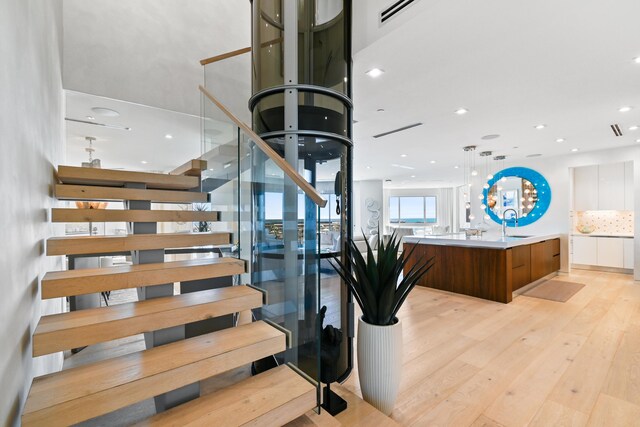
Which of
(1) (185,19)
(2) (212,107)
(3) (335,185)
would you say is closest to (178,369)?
(3) (335,185)

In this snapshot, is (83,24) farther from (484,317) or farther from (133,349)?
(484,317)

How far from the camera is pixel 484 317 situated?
392 cm

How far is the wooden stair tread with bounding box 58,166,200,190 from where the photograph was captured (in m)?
2.40

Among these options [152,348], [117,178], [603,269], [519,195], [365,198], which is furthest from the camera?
[365,198]

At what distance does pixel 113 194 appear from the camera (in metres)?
2.41

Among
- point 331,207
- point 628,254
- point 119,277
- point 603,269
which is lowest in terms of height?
point 603,269

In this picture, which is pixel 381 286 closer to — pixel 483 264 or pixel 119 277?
pixel 119 277

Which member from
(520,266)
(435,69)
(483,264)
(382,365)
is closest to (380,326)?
(382,365)

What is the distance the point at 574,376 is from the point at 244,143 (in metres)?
3.29

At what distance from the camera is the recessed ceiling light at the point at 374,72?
10.1 feet

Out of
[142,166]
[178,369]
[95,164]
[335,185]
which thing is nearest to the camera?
[178,369]

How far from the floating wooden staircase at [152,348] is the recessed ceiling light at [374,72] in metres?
2.28

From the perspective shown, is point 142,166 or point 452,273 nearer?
point 452,273

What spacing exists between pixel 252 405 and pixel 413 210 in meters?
16.6
